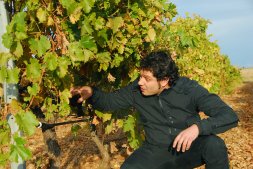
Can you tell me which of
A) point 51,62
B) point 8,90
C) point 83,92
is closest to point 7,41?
point 51,62

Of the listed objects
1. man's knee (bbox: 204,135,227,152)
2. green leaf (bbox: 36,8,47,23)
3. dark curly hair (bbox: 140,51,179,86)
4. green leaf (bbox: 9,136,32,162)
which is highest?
green leaf (bbox: 36,8,47,23)

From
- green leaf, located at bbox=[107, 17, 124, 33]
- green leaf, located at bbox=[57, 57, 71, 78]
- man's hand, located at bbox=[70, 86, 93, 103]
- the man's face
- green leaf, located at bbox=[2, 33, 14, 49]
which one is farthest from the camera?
man's hand, located at bbox=[70, 86, 93, 103]

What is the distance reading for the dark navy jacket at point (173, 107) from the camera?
3914 millimetres

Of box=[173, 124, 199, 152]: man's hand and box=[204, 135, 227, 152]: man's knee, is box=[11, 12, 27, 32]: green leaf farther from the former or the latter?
box=[204, 135, 227, 152]: man's knee

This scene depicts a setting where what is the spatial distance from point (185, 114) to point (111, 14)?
1.35 metres

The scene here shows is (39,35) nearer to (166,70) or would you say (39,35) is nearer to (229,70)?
(166,70)

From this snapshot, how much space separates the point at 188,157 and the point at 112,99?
106cm

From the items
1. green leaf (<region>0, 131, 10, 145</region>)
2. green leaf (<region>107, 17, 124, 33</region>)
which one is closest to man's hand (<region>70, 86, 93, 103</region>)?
green leaf (<region>107, 17, 124, 33</region>)

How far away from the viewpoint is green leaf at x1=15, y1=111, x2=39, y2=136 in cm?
321

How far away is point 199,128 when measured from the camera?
378 centimetres

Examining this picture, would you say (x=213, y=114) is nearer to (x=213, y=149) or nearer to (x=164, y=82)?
(x=213, y=149)

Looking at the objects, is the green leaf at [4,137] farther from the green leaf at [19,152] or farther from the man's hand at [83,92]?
the man's hand at [83,92]

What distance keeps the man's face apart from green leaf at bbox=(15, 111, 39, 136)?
1317mm

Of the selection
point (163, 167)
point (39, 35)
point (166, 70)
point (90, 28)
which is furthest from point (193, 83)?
point (39, 35)
